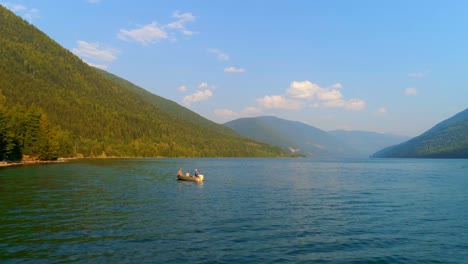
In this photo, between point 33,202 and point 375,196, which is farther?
point 375,196

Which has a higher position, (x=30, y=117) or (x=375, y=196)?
(x=30, y=117)

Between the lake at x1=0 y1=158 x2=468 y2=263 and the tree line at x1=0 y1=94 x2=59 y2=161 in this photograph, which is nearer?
the lake at x1=0 y1=158 x2=468 y2=263

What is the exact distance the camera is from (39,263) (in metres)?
26.2

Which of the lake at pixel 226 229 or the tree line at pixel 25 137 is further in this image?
the tree line at pixel 25 137

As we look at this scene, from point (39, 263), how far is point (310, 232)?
25.6 meters

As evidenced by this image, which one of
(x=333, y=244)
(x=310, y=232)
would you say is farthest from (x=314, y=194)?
(x=333, y=244)

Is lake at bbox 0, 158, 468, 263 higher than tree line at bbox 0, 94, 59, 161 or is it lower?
lower

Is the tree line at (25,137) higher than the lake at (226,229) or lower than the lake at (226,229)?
higher

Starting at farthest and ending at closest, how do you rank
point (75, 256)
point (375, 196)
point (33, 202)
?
point (375, 196) → point (33, 202) → point (75, 256)

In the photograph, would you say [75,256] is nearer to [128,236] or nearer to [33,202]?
[128,236]

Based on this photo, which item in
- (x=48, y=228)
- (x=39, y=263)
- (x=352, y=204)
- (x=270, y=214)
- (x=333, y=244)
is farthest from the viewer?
(x=352, y=204)

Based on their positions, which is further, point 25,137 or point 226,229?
point 25,137

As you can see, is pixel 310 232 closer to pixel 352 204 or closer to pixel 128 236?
pixel 128 236

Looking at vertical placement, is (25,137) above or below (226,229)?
above
